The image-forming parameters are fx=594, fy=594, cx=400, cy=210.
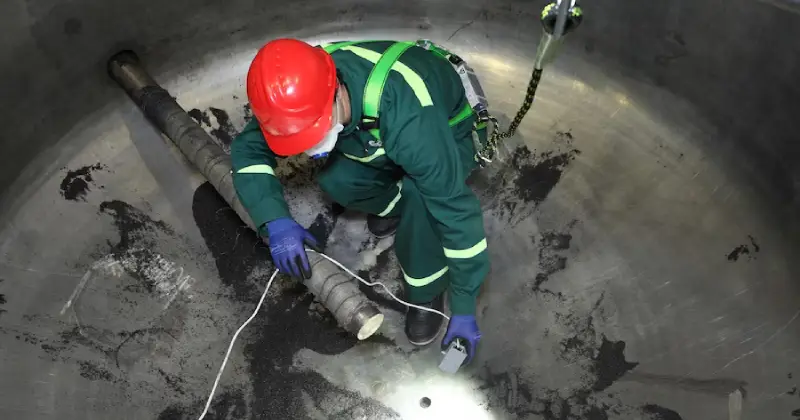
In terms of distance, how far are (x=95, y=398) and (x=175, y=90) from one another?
0.75m

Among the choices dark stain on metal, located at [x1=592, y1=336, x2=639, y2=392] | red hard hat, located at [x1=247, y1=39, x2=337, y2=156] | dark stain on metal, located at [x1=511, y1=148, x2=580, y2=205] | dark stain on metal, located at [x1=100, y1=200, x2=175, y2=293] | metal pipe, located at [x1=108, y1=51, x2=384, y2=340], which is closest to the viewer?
red hard hat, located at [x1=247, y1=39, x2=337, y2=156]

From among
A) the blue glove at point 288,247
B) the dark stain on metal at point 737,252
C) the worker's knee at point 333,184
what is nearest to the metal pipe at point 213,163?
the blue glove at point 288,247

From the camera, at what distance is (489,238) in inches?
51.6

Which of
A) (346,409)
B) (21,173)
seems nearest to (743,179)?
(346,409)

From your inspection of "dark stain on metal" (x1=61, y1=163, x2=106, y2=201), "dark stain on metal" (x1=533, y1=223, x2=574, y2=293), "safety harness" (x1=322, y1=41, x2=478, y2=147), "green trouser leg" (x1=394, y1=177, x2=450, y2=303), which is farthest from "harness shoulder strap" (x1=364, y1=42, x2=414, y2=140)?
"dark stain on metal" (x1=61, y1=163, x2=106, y2=201)

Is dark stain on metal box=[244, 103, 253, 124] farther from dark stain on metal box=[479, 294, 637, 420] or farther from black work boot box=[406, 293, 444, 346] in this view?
dark stain on metal box=[479, 294, 637, 420]

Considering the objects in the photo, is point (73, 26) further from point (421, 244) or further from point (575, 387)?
point (575, 387)

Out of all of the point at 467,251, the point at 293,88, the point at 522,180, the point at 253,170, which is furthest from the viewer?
the point at 522,180

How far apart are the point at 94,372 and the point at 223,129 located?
2.00 ft

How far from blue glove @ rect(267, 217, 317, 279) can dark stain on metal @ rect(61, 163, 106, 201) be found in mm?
539

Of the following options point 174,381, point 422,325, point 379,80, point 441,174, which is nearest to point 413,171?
point 441,174

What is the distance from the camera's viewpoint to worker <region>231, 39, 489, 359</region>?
2.73 ft

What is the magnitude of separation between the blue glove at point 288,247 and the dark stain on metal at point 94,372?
1.30ft

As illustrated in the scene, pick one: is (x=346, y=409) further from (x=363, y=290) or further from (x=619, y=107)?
(x=619, y=107)
